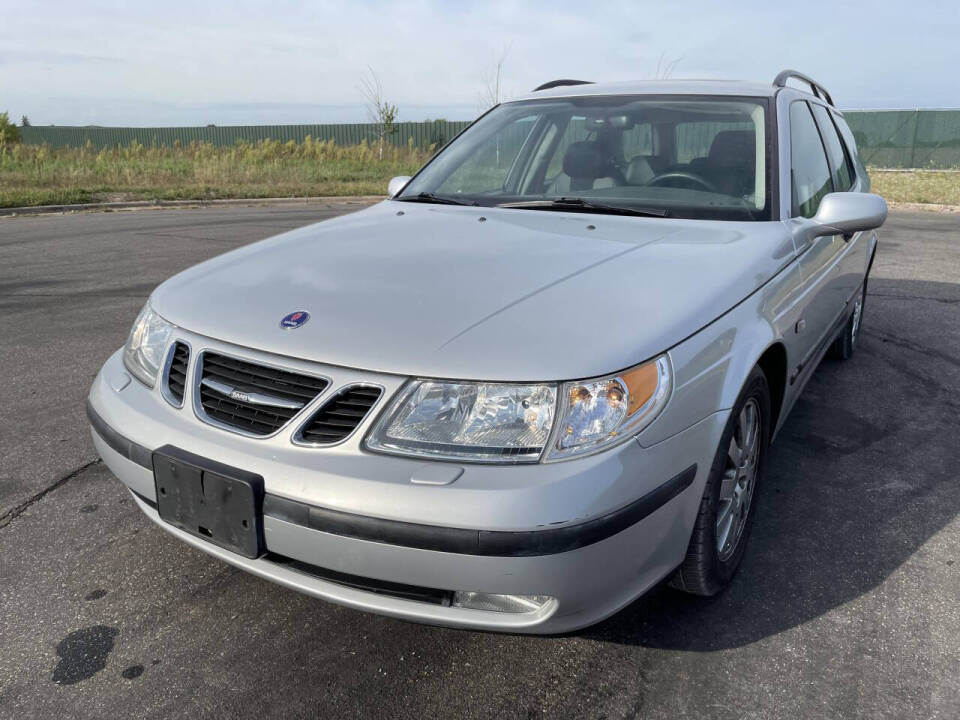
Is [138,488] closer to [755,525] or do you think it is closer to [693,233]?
[693,233]

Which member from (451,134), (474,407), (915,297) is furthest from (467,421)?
(451,134)

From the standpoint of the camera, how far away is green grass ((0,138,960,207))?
15.1 meters

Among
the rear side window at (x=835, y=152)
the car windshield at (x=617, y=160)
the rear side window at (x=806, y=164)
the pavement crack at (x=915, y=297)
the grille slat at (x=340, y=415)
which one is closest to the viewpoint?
the grille slat at (x=340, y=415)

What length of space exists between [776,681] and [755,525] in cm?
90

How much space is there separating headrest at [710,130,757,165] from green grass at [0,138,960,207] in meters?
13.3

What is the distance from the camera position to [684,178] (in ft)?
9.96

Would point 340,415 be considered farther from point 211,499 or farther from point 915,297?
point 915,297

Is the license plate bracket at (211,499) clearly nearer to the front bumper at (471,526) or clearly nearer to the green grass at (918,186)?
the front bumper at (471,526)

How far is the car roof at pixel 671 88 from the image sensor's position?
329 centimetres

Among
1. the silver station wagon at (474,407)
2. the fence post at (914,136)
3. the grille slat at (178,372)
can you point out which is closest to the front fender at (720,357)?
the silver station wagon at (474,407)

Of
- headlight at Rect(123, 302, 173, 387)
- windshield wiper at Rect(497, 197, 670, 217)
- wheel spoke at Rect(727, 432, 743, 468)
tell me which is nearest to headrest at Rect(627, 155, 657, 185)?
windshield wiper at Rect(497, 197, 670, 217)

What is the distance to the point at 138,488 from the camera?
2.13 m

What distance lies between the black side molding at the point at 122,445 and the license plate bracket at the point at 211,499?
56 millimetres

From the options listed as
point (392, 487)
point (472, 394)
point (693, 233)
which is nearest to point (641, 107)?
point (693, 233)
